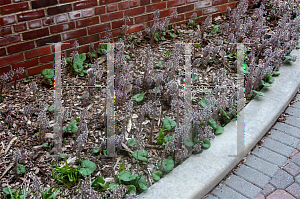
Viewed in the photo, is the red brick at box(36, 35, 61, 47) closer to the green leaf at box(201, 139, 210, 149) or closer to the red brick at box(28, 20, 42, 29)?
the red brick at box(28, 20, 42, 29)

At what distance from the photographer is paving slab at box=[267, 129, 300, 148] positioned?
277 cm

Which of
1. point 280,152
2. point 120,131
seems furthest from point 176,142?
point 280,152

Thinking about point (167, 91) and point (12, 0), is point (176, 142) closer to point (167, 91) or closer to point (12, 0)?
point (167, 91)

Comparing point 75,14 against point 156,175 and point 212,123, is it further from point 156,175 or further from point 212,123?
point 156,175

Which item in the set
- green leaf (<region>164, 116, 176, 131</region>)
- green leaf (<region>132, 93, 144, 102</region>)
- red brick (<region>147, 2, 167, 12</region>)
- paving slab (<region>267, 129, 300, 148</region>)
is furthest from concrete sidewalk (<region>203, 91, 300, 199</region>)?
red brick (<region>147, 2, 167, 12</region>)

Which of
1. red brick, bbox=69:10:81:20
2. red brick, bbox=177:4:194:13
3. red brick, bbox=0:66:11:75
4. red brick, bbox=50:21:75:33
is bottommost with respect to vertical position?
red brick, bbox=0:66:11:75

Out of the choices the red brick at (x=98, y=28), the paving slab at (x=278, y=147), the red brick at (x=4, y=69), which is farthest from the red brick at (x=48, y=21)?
the paving slab at (x=278, y=147)

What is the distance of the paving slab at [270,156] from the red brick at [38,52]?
2.35 meters

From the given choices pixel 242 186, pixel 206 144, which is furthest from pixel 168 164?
pixel 242 186

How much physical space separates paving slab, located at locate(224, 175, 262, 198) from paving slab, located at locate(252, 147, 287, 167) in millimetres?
362

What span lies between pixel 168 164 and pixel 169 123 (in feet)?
1.49

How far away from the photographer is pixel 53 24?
10.5 ft

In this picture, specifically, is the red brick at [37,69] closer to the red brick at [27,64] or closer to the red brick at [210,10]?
the red brick at [27,64]

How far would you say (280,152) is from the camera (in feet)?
8.79
